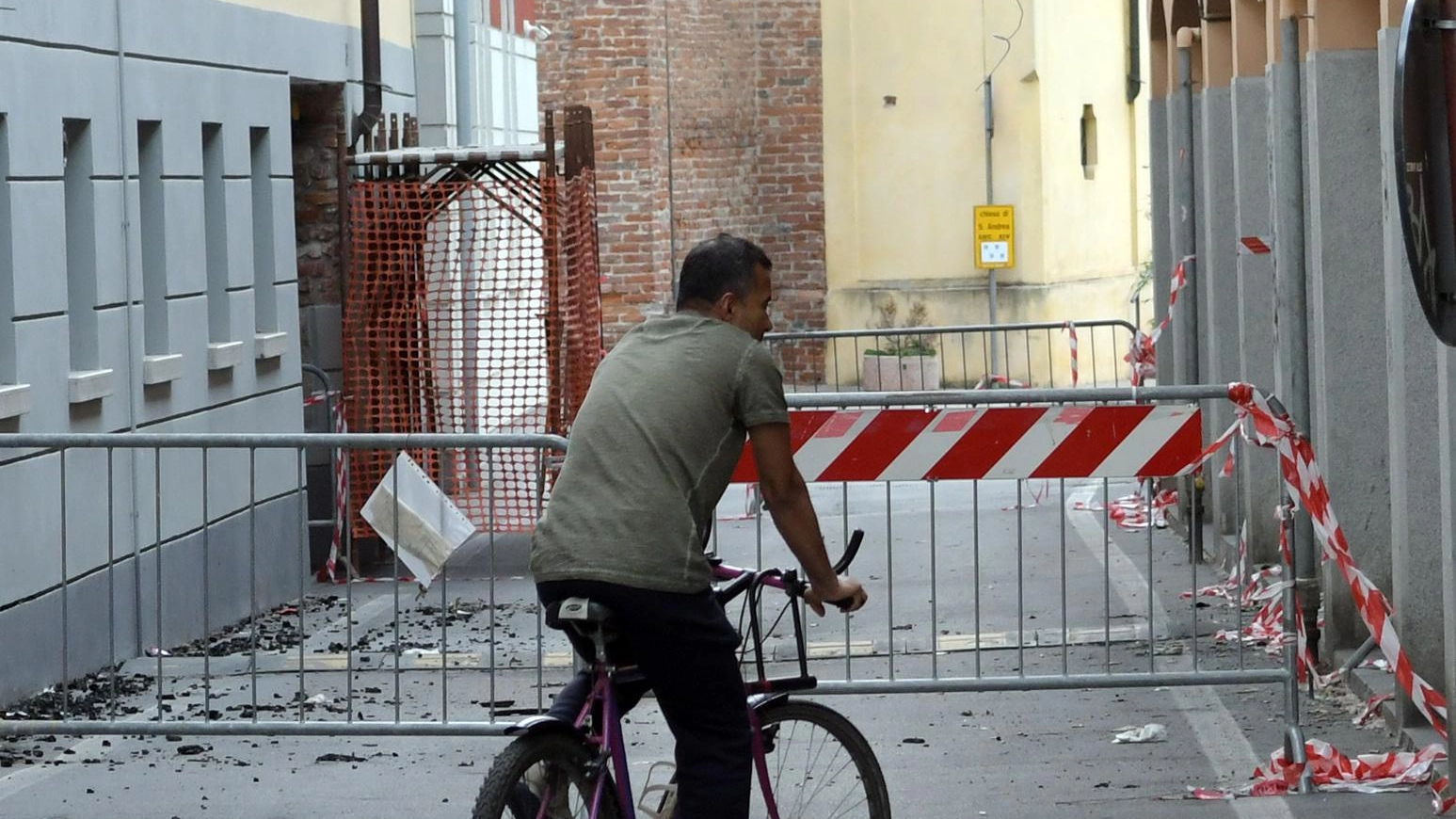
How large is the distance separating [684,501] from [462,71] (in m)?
13.8

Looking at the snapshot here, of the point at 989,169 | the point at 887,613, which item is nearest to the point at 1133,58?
the point at 989,169

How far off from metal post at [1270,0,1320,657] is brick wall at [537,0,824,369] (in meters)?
14.9

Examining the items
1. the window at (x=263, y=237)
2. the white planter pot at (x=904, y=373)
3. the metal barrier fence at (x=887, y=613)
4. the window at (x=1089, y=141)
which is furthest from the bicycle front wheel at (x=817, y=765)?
the window at (x=1089, y=141)

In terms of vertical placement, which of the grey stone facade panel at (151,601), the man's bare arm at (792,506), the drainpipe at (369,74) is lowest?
the grey stone facade panel at (151,601)

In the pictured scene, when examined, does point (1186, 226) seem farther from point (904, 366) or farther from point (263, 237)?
point (904, 366)

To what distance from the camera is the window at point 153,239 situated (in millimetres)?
12352

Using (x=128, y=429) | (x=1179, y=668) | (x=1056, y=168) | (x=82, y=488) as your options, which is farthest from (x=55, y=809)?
(x=1056, y=168)

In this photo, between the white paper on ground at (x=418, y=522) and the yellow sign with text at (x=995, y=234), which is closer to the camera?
the white paper on ground at (x=418, y=522)

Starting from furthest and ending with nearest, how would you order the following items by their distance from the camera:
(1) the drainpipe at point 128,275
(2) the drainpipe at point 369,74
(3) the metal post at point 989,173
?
1. (3) the metal post at point 989,173
2. (2) the drainpipe at point 369,74
3. (1) the drainpipe at point 128,275

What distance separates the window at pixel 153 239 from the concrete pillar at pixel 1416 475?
6.46 m

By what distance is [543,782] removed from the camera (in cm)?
558

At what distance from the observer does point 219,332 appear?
13438 millimetres

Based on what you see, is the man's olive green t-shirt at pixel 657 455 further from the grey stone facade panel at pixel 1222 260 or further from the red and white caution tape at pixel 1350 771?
the grey stone facade panel at pixel 1222 260

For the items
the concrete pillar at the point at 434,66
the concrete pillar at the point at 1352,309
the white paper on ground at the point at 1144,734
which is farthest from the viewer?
the concrete pillar at the point at 434,66
